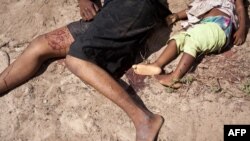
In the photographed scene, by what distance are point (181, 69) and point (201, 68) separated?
239 mm

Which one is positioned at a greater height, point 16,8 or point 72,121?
point 16,8

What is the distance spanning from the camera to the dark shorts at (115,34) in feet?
10.3

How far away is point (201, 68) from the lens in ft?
11.1

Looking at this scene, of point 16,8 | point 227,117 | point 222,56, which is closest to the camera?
point 227,117

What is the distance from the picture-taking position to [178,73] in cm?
323

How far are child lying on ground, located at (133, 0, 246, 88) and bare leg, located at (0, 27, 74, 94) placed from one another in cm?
66

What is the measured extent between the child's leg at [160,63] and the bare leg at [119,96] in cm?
28

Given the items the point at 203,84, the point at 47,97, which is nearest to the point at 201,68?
the point at 203,84

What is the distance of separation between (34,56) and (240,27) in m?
1.74

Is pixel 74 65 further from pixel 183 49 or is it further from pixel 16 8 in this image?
pixel 16 8

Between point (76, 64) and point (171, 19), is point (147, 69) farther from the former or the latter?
point (171, 19)

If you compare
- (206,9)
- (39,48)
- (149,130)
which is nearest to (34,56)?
(39,48)

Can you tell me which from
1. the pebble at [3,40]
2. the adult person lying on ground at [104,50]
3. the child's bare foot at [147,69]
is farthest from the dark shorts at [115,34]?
the pebble at [3,40]

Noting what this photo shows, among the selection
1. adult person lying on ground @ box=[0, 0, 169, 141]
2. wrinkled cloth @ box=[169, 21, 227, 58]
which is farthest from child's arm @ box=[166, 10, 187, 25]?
wrinkled cloth @ box=[169, 21, 227, 58]
